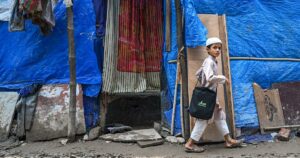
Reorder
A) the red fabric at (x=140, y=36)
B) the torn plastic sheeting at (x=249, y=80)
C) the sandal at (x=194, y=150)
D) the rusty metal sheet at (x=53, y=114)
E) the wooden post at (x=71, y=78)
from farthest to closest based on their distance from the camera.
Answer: the red fabric at (x=140, y=36), the rusty metal sheet at (x=53, y=114), the wooden post at (x=71, y=78), the torn plastic sheeting at (x=249, y=80), the sandal at (x=194, y=150)

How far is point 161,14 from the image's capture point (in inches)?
307

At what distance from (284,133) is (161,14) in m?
3.35

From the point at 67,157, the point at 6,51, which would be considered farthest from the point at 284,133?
the point at 6,51

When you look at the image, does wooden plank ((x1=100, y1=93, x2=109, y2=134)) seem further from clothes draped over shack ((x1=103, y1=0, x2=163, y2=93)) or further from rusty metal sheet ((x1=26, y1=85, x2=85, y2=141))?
rusty metal sheet ((x1=26, y1=85, x2=85, y2=141))

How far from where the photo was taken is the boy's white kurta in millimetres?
5512

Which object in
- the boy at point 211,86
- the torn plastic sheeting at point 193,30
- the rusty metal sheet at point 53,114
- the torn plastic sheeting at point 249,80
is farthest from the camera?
the rusty metal sheet at point 53,114

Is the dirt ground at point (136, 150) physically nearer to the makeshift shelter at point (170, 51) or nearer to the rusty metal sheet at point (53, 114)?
the rusty metal sheet at point (53, 114)

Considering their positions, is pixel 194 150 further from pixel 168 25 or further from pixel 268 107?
pixel 168 25

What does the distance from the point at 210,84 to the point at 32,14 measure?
3.30 m

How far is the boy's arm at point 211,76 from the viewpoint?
5.46m

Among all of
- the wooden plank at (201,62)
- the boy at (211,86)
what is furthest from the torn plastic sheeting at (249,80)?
the boy at (211,86)

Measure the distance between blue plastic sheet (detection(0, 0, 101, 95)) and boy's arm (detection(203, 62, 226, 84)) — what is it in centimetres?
240

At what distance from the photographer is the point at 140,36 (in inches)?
299

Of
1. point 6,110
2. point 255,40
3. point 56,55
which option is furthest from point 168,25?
point 6,110
